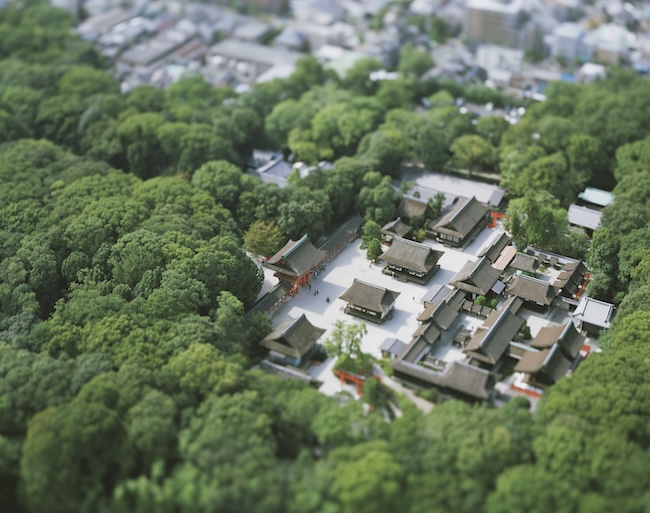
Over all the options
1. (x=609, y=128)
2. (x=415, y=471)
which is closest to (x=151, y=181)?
(x=415, y=471)

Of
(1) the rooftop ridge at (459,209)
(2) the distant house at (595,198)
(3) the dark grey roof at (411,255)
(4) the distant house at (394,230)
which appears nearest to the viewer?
(3) the dark grey roof at (411,255)

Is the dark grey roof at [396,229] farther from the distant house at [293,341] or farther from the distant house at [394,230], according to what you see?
the distant house at [293,341]

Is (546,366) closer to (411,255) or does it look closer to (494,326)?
(494,326)

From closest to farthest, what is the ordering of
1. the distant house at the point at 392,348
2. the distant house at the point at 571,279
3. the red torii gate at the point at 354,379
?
the red torii gate at the point at 354,379, the distant house at the point at 392,348, the distant house at the point at 571,279

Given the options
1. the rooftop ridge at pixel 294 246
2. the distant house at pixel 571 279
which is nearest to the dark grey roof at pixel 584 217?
the distant house at pixel 571 279

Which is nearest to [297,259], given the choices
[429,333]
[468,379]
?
[429,333]

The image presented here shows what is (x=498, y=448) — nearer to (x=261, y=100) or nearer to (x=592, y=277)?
(x=592, y=277)
